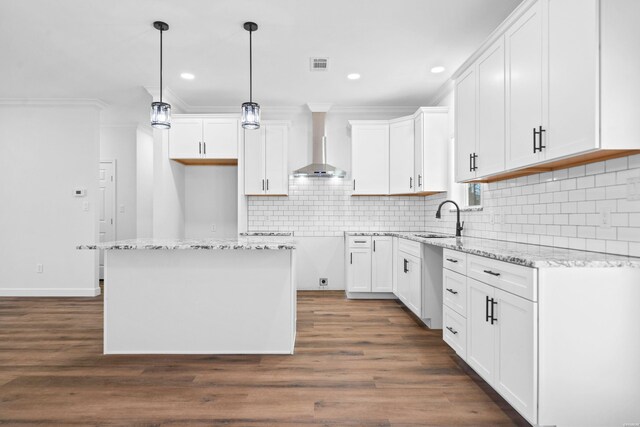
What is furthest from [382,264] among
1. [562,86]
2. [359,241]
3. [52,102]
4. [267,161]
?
[52,102]

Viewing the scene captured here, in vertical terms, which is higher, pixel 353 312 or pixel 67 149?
pixel 67 149

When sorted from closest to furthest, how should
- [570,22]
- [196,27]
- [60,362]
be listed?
[570,22], [60,362], [196,27]

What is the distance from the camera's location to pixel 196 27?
10.6 feet

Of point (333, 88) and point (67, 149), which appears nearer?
point (333, 88)

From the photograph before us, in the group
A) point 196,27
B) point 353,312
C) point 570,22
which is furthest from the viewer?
point 353,312

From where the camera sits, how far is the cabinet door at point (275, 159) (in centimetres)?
518

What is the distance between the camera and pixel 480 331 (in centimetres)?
231

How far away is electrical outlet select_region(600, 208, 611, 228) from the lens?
6.91 feet

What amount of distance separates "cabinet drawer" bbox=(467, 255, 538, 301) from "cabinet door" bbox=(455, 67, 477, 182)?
1017 mm

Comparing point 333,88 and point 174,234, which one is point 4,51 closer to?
point 174,234

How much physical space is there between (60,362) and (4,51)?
3.12 meters

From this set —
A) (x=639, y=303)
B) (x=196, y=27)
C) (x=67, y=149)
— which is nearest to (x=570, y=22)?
(x=639, y=303)

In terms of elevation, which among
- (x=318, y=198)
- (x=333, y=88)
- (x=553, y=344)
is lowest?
(x=553, y=344)

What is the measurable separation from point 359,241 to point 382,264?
16.6 inches
